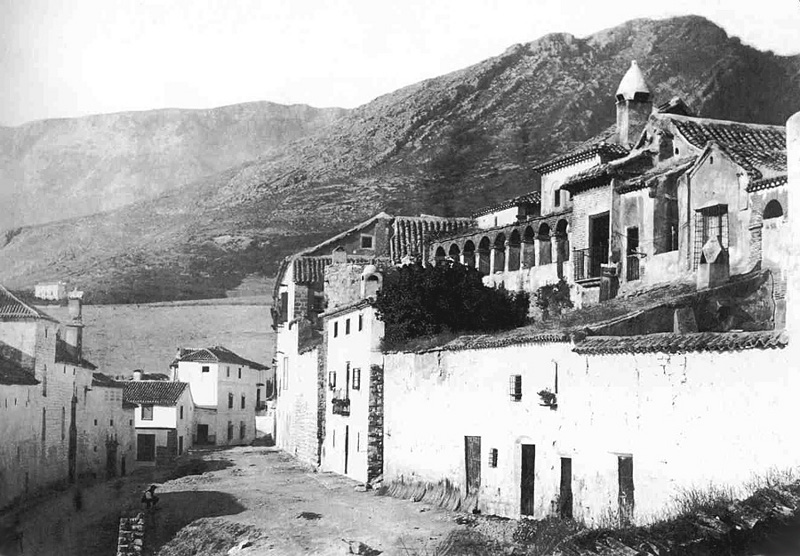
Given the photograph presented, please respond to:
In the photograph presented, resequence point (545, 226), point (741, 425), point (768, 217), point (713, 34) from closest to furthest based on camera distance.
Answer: point (741, 425), point (713, 34), point (768, 217), point (545, 226)

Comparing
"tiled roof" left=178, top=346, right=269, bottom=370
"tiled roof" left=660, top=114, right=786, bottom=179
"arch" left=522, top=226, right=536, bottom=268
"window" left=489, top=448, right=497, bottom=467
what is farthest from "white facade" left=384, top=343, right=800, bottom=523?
"arch" left=522, top=226, right=536, bottom=268

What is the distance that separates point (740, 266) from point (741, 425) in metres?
4.40

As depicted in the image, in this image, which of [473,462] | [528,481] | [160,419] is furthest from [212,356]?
[528,481]

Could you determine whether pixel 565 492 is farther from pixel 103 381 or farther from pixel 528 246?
pixel 528 246

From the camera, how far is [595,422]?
25.1 feet

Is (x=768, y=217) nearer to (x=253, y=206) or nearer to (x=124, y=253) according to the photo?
(x=253, y=206)

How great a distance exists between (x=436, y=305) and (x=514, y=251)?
363 centimetres

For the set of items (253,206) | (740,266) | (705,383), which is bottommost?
(705,383)

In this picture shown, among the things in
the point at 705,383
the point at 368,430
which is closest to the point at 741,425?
the point at 705,383

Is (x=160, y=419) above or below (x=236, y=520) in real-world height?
above

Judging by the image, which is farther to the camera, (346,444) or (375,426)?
(346,444)

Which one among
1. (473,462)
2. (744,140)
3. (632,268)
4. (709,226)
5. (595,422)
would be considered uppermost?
(744,140)

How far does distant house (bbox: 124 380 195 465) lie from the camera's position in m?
11.0

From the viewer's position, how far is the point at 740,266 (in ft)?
33.6
